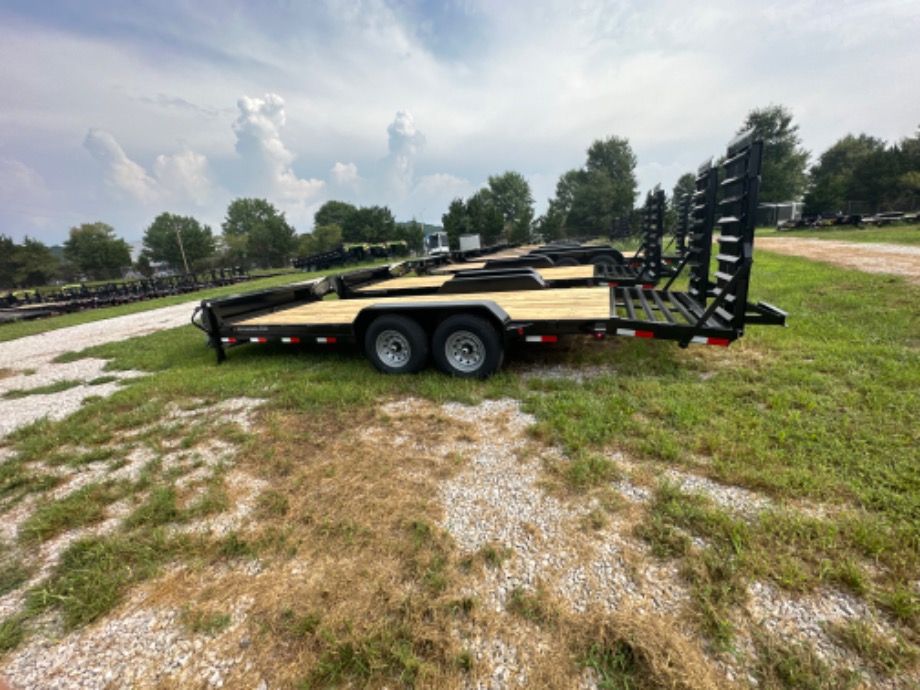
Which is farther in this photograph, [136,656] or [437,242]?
[437,242]

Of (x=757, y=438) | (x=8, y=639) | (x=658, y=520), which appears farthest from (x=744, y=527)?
(x=8, y=639)

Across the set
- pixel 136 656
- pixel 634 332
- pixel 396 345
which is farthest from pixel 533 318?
pixel 136 656

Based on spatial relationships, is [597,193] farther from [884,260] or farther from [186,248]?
[186,248]

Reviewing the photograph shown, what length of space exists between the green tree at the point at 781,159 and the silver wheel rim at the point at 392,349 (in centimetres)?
6231

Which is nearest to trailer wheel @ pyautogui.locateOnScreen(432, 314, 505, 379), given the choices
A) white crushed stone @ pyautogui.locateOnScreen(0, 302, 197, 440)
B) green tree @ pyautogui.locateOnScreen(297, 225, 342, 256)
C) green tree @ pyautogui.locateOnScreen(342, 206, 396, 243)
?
white crushed stone @ pyautogui.locateOnScreen(0, 302, 197, 440)

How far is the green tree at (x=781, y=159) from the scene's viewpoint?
48500 mm

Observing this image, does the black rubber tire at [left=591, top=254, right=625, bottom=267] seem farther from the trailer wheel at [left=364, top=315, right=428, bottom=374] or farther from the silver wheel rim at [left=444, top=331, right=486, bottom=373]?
the trailer wheel at [left=364, top=315, right=428, bottom=374]

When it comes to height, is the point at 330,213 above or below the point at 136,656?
above

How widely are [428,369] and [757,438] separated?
3.26 meters

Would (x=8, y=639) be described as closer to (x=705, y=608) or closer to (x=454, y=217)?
(x=705, y=608)

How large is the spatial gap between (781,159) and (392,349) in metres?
66.7

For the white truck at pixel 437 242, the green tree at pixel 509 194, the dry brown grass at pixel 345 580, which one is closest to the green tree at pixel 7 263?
the white truck at pixel 437 242

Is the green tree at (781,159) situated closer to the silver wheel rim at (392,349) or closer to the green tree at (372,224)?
the green tree at (372,224)

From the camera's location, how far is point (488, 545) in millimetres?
2088
